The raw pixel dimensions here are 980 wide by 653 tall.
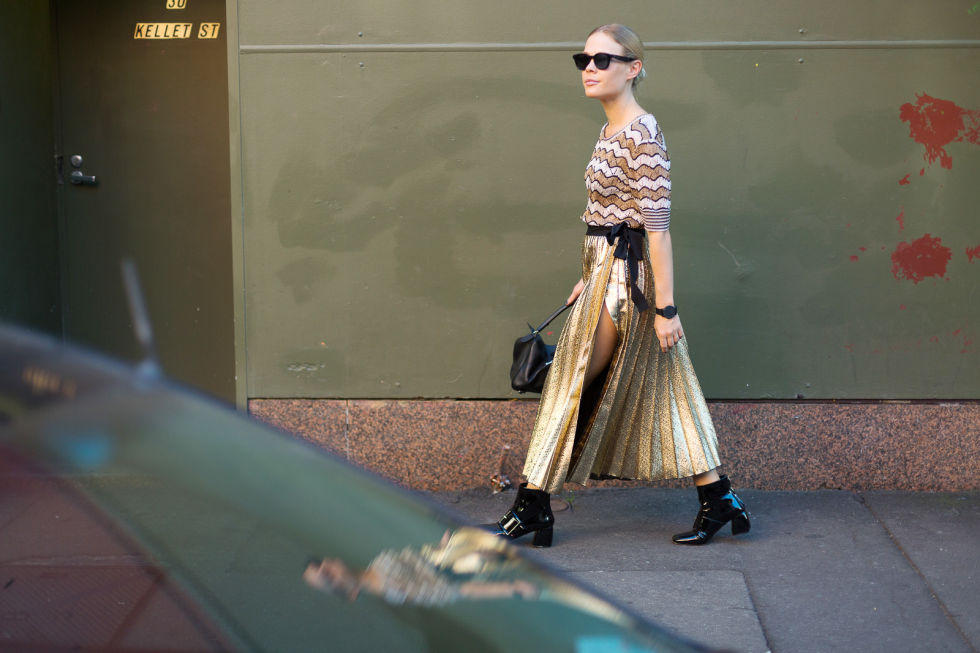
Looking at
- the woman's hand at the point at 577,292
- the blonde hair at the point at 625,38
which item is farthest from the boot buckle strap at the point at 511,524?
the blonde hair at the point at 625,38

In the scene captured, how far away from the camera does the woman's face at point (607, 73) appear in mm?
4012

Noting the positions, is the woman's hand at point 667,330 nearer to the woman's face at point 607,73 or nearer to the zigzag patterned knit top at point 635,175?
the zigzag patterned knit top at point 635,175

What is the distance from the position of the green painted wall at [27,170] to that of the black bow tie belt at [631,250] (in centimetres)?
330

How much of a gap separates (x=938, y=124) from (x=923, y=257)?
0.62m

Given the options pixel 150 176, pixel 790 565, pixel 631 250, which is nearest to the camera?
pixel 631 250

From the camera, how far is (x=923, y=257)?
5008 mm

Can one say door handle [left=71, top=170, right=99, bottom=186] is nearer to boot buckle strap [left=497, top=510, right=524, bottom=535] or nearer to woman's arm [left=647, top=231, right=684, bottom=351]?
boot buckle strap [left=497, top=510, right=524, bottom=535]

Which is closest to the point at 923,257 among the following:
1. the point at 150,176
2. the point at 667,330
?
the point at 667,330

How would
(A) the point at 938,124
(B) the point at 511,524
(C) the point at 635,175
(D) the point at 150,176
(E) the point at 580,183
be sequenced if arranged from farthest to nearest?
(D) the point at 150,176
(E) the point at 580,183
(A) the point at 938,124
(B) the point at 511,524
(C) the point at 635,175

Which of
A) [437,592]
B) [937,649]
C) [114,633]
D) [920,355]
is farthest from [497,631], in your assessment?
[920,355]

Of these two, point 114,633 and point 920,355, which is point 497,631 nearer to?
point 114,633

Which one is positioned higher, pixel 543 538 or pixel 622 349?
pixel 622 349

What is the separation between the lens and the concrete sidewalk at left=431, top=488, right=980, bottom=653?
365 cm

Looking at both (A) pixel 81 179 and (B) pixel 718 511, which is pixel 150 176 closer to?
(A) pixel 81 179
